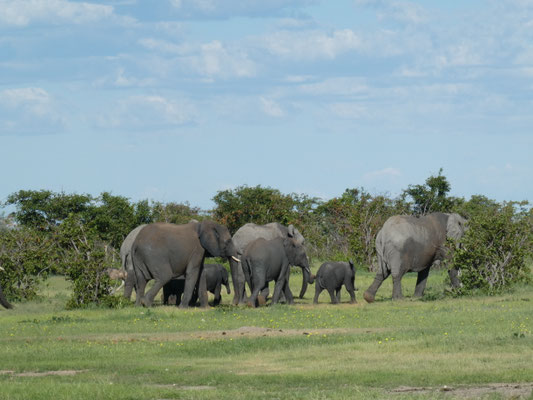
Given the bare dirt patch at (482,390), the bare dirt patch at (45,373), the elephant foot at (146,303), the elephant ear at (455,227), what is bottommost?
the bare dirt patch at (45,373)

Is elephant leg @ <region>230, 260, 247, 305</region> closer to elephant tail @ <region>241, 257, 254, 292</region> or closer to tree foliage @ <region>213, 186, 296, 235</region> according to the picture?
elephant tail @ <region>241, 257, 254, 292</region>

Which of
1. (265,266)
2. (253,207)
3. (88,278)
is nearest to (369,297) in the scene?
(265,266)

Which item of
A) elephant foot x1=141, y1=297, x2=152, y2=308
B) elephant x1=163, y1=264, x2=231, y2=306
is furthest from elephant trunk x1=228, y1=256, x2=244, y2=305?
elephant foot x1=141, y1=297, x2=152, y2=308

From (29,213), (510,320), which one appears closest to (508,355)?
(510,320)

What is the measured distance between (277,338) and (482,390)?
5.77m

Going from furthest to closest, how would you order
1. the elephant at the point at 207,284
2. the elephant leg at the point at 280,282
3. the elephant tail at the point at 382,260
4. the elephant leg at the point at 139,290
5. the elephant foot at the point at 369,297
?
the elephant tail at the point at 382,260, the elephant at the point at 207,284, the elephant foot at the point at 369,297, the elephant leg at the point at 280,282, the elephant leg at the point at 139,290

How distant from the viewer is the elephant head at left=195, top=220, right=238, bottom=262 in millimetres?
25609

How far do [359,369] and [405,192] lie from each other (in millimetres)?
37837

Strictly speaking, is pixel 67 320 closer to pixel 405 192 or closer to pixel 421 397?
pixel 421 397

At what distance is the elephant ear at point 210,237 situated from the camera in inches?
1008

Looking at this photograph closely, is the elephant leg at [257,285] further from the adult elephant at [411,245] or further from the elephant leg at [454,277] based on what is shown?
the elephant leg at [454,277]

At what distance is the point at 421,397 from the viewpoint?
11297 millimetres

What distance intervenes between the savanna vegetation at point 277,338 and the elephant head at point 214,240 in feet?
6.15

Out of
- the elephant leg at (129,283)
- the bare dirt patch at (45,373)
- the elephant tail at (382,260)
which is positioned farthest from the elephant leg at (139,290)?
the bare dirt patch at (45,373)
